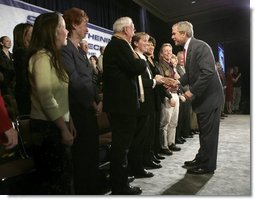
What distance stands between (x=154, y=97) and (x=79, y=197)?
1.11m

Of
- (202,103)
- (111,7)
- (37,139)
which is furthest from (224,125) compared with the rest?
(37,139)

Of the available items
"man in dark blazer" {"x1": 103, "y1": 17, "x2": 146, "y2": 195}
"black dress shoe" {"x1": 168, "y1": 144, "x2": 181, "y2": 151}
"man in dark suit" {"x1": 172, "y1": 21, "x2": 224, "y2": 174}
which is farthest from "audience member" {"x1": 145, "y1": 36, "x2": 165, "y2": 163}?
"man in dark blazer" {"x1": 103, "y1": 17, "x2": 146, "y2": 195}

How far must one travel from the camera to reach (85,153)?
1818 mm

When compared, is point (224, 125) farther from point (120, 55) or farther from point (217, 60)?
point (120, 55)

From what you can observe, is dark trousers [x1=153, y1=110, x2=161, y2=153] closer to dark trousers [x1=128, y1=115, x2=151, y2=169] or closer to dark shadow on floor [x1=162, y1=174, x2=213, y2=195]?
dark trousers [x1=128, y1=115, x2=151, y2=169]

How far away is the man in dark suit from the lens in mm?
2289

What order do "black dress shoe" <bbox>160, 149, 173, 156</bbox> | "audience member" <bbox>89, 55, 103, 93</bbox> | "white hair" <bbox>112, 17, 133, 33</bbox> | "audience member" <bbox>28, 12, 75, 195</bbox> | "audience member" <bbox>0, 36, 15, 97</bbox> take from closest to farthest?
"audience member" <bbox>28, 12, 75, 195</bbox>, "white hair" <bbox>112, 17, 133, 33</bbox>, "audience member" <bbox>0, 36, 15, 97</bbox>, "audience member" <bbox>89, 55, 103, 93</bbox>, "black dress shoe" <bbox>160, 149, 173, 156</bbox>

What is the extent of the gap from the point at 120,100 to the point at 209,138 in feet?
2.73

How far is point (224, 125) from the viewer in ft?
8.14

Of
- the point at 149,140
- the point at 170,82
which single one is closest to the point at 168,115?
the point at 149,140

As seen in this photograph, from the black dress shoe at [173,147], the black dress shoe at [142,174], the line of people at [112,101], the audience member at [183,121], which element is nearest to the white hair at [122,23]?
the line of people at [112,101]

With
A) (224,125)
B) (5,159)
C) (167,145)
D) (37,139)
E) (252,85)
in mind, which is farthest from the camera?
(167,145)

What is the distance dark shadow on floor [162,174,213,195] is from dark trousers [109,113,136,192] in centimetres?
29

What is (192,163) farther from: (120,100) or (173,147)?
(120,100)
